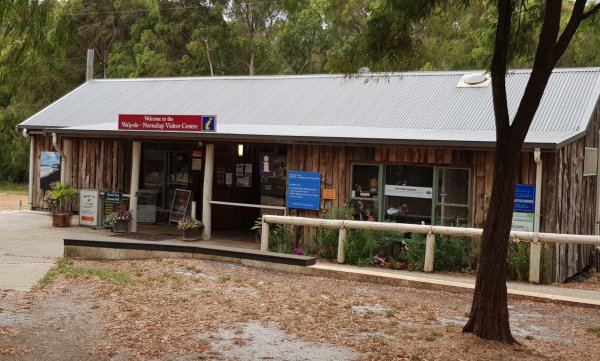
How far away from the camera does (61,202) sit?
18.2 metres

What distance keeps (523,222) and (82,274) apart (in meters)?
7.69

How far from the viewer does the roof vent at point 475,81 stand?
54.6 ft

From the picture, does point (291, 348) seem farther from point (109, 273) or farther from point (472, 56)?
point (472, 56)

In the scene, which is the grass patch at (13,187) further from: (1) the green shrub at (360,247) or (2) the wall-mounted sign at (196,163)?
(1) the green shrub at (360,247)

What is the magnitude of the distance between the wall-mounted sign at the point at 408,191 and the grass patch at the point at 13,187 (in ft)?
89.5

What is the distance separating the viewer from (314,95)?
60.2ft

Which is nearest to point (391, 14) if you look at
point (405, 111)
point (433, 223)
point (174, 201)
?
point (433, 223)

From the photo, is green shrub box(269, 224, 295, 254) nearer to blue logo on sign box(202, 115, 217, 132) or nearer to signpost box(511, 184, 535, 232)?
blue logo on sign box(202, 115, 217, 132)

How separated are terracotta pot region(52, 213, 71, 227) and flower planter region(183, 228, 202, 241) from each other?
3.91 metres

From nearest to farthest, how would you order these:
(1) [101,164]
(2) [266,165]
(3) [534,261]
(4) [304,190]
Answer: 1. (3) [534,261]
2. (4) [304,190]
3. (2) [266,165]
4. (1) [101,164]

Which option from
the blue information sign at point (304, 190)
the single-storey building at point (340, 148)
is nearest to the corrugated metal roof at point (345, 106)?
the single-storey building at point (340, 148)

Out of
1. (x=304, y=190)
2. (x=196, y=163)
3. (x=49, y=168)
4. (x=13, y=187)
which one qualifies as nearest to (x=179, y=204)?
(x=196, y=163)

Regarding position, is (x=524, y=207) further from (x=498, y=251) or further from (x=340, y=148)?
(x=498, y=251)

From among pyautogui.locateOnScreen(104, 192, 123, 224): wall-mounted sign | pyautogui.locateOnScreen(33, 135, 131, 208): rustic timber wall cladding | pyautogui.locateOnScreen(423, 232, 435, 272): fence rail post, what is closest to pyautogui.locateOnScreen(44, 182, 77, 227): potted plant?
pyautogui.locateOnScreen(104, 192, 123, 224): wall-mounted sign
